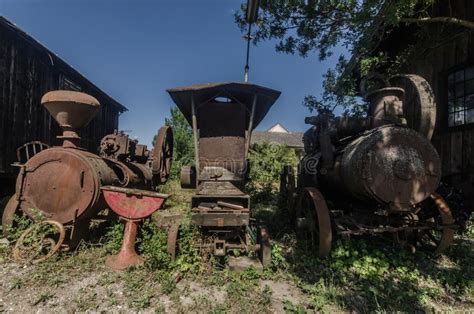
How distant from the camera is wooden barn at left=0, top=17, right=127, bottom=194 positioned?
7.25 meters

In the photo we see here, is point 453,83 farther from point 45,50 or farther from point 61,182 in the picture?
point 45,50

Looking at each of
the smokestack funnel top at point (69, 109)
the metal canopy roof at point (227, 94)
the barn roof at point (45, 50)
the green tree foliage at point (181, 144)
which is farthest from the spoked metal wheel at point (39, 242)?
the green tree foliage at point (181, 144)

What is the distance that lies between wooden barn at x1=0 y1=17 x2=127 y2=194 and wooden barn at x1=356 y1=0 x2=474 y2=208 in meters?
8.69

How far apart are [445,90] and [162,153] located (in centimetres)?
756

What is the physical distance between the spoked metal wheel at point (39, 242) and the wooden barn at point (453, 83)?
7976mm

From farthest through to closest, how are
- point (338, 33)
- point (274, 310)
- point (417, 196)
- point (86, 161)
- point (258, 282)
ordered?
1. point (338, 33)
2. point (86, 161)
3. point (417, 196)
4. point (258, 282)
5. point (274, 310)

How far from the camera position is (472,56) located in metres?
6.01

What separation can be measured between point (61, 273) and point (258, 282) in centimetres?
275

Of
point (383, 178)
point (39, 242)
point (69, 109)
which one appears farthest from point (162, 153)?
point (383, 178)

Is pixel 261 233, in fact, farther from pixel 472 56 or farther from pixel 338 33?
pixel 472 56

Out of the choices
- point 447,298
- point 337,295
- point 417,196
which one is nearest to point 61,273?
point 337,295

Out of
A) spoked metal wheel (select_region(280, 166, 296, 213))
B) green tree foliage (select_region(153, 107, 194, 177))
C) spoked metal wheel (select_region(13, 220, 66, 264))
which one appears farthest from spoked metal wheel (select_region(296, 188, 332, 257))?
green tree foliage (select_region(153, 107, 194, 177))

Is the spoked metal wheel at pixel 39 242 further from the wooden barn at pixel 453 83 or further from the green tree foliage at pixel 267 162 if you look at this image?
the green tree foliage at pixel 267 162

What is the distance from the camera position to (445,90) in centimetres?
681
